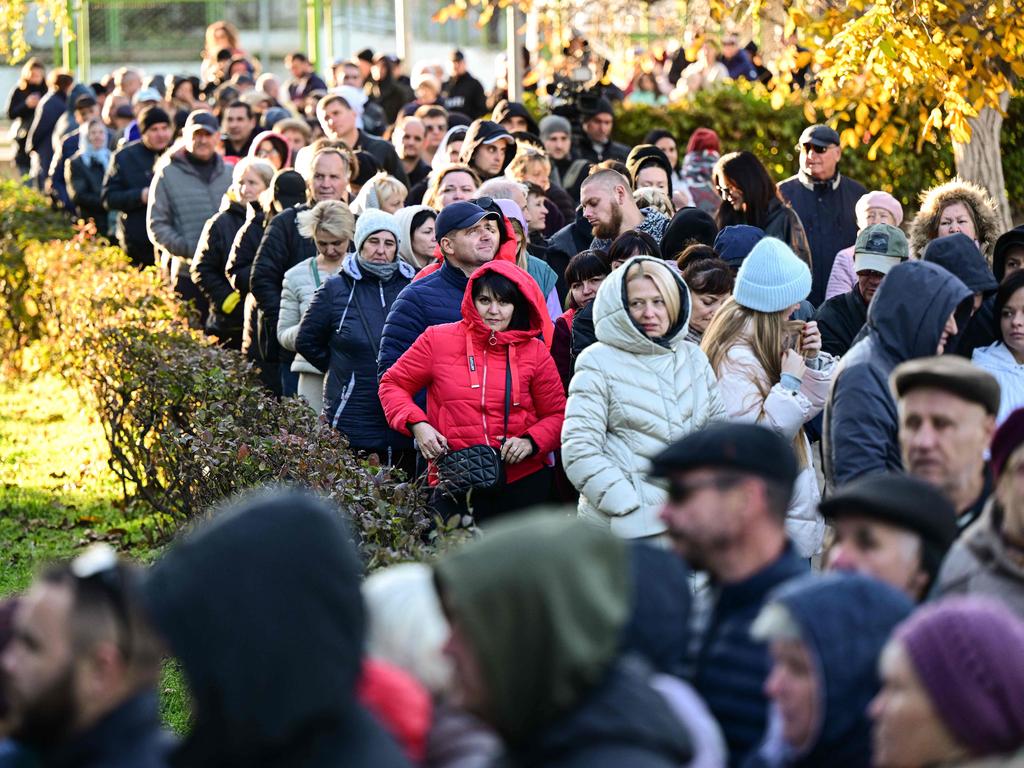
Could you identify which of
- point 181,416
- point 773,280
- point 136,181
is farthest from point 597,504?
point 136,181

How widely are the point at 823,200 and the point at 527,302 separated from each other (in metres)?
3.98

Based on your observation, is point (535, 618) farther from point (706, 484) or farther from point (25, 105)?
point (25, 105)

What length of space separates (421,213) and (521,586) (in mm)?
6970

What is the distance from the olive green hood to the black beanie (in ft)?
44.3

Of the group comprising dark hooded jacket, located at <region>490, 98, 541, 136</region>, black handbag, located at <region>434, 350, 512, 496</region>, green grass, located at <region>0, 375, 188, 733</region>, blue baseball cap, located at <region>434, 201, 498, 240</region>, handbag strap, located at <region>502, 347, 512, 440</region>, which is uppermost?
dark hooded jacket, located at <region>490, 98, 541, 136</region>

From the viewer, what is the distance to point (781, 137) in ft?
56.7

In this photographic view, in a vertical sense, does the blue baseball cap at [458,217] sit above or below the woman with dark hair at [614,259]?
above

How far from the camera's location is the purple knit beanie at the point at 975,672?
3.09 m

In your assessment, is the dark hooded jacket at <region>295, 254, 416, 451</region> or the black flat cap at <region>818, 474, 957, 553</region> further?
the dark hooded jacket at <region>295, 254, 416, 451</region>

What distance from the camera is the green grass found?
32.3 feet

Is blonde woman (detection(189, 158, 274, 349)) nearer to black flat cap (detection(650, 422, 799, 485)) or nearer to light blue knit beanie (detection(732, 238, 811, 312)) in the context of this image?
light blue knit beanie (detection(732, 238, 811, 312))

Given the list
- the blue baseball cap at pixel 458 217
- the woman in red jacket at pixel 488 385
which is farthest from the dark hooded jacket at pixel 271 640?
the blue baseball cap at pixel 458 217

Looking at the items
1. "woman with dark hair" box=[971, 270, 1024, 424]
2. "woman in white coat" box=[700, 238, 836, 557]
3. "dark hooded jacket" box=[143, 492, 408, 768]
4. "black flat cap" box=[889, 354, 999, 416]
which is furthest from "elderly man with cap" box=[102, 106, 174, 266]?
"dark hooded jacket" box=[143, 492, 408, 768]

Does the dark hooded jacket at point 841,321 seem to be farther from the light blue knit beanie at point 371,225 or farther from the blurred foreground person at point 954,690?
the blurred foreground person at point 954,690
